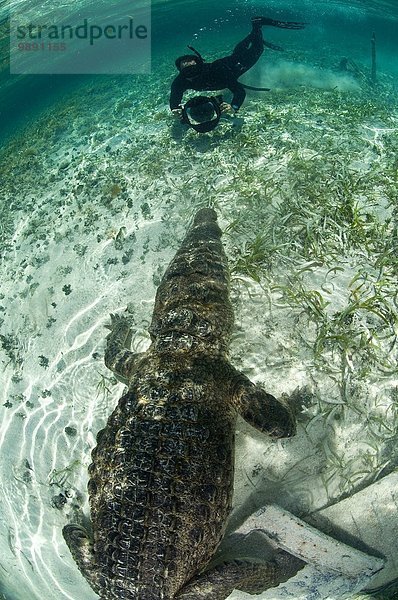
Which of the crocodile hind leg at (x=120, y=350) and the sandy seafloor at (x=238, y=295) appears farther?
the crocodile hind leg at (x=120, y=350)

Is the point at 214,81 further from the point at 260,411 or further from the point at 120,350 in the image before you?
the point at 260,411

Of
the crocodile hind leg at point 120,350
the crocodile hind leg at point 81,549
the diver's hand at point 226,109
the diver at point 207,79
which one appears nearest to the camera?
the crocodile hind leg at point 81,549

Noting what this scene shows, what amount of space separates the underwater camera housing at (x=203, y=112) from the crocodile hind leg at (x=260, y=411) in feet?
20.8

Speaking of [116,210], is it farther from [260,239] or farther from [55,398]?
A: [55,398]

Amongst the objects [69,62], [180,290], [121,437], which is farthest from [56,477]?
[69,62]

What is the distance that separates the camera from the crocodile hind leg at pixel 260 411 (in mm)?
3928

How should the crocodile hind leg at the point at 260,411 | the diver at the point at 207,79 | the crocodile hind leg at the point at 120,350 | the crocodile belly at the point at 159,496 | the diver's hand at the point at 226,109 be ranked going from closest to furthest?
1. the crocodile belly at the point at 159,496
2. the crocodile hind leg at the point at 260,411
3. the crocodile hind leg at the point at 120,350
4. the diver at the point at 207,79
5. the diver's hand at the point at 226,109

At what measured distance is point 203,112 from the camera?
29.4ft

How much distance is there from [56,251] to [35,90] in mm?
12736

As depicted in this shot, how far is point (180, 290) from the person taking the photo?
14.7 feet

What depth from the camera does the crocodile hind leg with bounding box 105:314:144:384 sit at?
4727 mm

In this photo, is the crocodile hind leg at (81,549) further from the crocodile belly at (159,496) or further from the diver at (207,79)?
the diver at (207,79)

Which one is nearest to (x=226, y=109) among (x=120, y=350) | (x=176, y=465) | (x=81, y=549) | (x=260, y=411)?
(x=120, y=350)

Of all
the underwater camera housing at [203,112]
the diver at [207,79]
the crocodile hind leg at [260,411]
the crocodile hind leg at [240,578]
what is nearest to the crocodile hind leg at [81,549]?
the crocodile hind leg at [240,578]
